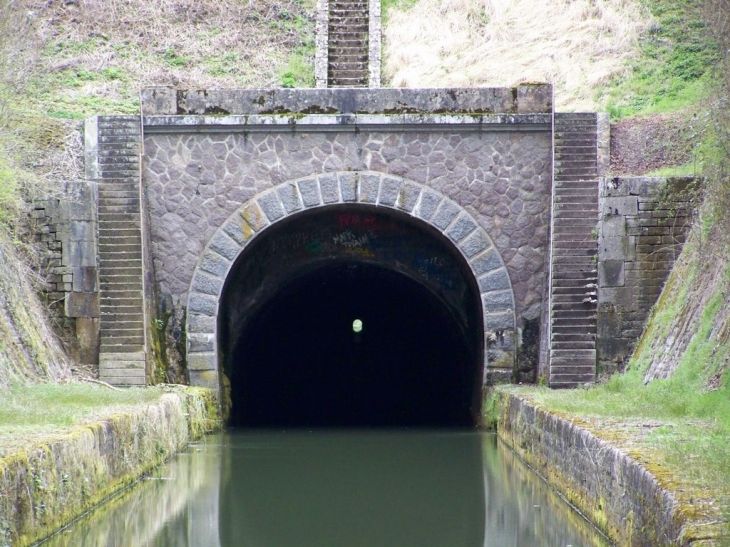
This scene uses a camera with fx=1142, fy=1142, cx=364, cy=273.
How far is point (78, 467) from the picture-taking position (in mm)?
7484

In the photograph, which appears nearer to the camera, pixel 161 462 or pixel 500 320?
pixel 161 462

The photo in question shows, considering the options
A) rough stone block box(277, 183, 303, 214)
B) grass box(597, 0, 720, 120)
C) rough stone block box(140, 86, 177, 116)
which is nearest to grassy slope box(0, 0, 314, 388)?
rough stone block box(140, 86, 177, 116)

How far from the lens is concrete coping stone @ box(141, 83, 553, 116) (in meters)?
15.0

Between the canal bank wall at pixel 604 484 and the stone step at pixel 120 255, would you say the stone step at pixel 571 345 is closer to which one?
the canal bank wall at pixel 604 484

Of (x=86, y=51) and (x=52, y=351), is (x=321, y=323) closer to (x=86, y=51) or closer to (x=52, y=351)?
→ (x=86, y=51)

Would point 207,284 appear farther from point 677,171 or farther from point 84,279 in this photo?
point 677,171

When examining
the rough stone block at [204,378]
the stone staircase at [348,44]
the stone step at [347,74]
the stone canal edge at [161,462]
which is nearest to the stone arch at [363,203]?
the rough stone block at [204,378]

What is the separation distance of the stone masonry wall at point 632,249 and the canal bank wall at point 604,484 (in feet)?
10.5

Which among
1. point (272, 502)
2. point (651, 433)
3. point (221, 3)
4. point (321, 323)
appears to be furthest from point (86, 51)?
point (651, 433)

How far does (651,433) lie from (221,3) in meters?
20.6

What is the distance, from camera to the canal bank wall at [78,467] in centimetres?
616

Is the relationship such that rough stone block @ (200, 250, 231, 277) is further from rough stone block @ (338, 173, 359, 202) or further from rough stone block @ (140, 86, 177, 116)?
rough stone block @ (140, 86, 177, 116)

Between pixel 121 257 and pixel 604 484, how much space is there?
887 centimetres

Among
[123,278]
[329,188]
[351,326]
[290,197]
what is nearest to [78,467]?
[123,278]
